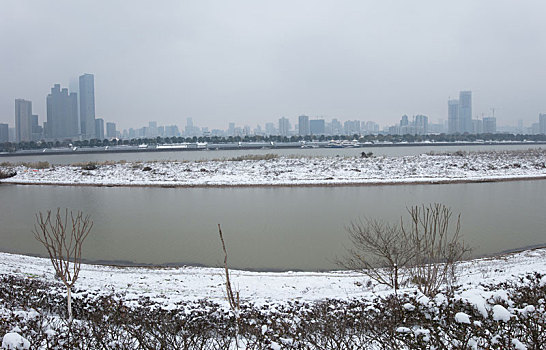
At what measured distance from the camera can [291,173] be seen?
78.5ft

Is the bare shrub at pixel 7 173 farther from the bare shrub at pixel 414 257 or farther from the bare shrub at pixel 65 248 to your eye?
the bare shrub at pixel 414 257

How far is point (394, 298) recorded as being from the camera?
4.65 m

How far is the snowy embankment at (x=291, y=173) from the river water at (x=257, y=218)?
169cm

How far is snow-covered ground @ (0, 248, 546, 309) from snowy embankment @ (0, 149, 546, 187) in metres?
13.2

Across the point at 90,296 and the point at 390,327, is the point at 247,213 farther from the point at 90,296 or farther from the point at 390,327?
the point at 390,327

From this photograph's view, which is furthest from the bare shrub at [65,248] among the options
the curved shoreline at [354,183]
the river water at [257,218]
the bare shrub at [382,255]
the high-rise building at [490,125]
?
the high-rise building at [490,125]

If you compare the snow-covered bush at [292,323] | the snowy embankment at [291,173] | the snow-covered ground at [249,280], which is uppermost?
the snowy embankment at [291,173]

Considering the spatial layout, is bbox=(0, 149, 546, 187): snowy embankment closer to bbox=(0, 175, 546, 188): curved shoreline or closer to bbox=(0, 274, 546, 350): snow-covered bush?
bbox=(0, 175, 546, 188): curved shoreline

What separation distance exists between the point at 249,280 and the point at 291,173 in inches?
672

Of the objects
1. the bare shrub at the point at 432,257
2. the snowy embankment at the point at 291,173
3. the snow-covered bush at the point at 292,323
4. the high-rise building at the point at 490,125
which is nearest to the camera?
the snow-covered bush at the point at 292,323

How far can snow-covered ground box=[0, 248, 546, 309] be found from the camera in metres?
5.85

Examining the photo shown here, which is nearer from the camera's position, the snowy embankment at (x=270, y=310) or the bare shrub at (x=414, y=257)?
the snowy embankment at (x=270, y=310)

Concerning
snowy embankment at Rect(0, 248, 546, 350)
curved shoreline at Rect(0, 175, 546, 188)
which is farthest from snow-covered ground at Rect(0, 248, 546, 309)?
curved shoreline at Rect(0, 175, 546, 188)

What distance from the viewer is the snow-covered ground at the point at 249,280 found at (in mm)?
5852
